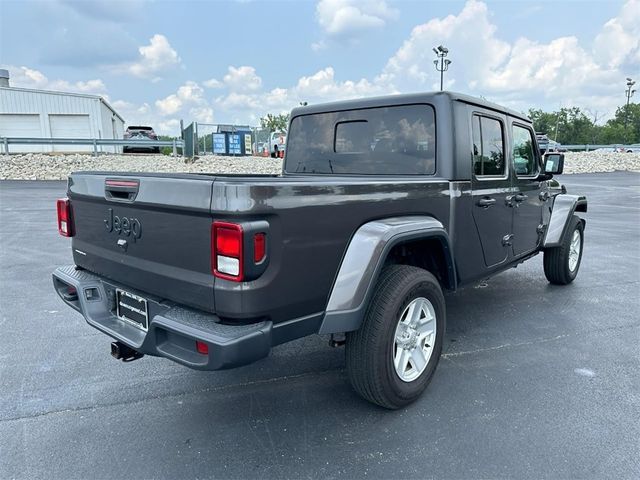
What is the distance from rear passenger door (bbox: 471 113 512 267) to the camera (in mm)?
3671

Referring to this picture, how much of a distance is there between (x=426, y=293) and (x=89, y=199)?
2224mm

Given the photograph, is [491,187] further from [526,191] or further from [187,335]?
[187,335]

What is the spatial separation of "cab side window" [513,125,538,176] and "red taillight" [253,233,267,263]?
10.0ft

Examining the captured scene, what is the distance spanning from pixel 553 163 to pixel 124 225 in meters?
4.16

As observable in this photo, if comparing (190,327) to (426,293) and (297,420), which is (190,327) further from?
(426,293)

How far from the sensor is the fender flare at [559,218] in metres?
5.15

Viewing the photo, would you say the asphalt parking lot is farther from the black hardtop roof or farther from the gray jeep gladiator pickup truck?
the black hardtop roof

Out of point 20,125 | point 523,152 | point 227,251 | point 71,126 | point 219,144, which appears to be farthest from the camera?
A: point 71,126

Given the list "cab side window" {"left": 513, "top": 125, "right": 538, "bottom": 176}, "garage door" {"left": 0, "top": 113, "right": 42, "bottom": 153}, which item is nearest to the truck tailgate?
"cab side window" {"left": 513, "top": 125, "right": 538, "bottom": 176}

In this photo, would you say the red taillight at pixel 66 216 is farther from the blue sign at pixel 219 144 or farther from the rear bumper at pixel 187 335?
the blue sign at pixel 219 144

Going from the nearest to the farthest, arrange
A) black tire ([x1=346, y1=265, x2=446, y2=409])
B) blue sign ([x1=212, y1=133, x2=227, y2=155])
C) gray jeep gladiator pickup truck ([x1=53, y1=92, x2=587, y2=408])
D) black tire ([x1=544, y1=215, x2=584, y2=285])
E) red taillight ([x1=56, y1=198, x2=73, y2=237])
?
gray jeep gladiator pickup truck ([x1=53, y1=92, x2=587, y2=408]) < black tire ([x1=346, y1=265, x2=446, y2=409]) < red taillight ([x1=56, y1=198, x2=73, y2=237]) < black tire ([x1=544, y1=215, x2=584, y2=285]) < blue sign ([x1=212, y1=133, x2=227, y2=155])

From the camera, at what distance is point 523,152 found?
4.67 meters

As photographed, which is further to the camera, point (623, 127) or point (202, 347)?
point (623, 127)

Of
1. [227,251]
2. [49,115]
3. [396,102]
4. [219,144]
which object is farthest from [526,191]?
[49,115]
